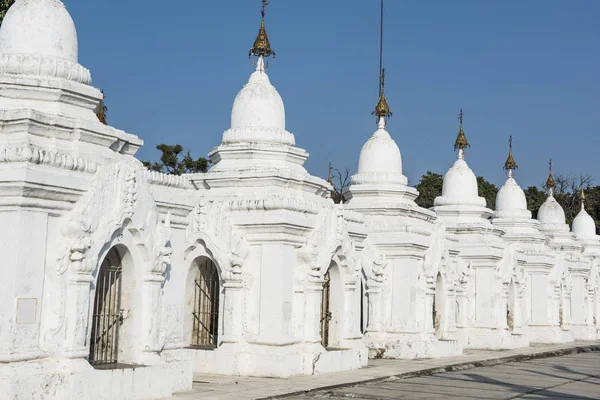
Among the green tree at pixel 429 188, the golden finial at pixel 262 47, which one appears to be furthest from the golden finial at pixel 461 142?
the green tree at pixel 429 188

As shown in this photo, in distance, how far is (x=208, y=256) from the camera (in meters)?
17.6

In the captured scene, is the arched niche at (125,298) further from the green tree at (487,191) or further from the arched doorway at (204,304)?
the green tree at (487,191)

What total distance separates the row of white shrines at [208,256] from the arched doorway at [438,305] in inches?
1.8

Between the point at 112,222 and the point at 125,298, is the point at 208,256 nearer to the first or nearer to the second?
the point at 125,298

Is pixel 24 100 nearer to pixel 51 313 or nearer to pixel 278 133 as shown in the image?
pixel 51 313

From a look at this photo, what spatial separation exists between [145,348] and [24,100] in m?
3.94

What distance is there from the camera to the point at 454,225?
27469 millimetres

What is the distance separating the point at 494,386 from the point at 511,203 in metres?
16.9

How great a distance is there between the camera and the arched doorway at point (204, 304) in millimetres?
18094

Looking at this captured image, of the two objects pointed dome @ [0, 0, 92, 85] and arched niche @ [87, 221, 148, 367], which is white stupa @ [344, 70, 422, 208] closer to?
arched niche @ [87, 221, 148, 367]

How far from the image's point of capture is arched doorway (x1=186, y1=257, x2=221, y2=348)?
18.1 m

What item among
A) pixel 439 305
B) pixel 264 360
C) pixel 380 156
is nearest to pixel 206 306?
pixel 264 360

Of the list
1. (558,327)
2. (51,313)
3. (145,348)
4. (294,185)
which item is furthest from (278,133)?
(558,327)

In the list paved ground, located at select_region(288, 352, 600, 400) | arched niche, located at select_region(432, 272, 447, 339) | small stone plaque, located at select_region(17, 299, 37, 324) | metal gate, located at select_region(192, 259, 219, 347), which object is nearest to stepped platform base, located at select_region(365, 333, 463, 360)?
paved ground, located at select_region(288, 352, 600, 400)
